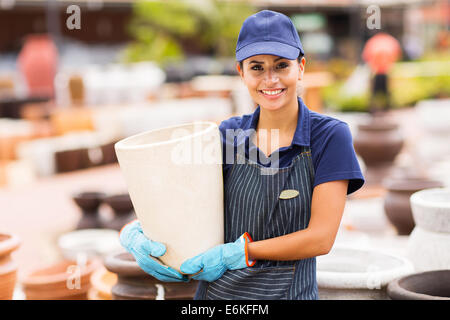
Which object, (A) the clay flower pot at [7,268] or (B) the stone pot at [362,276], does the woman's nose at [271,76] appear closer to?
(B) the stone pot at [362,276]

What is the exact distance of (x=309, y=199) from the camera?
5.24ft

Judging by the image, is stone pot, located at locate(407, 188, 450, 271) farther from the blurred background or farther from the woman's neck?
the woman's neck

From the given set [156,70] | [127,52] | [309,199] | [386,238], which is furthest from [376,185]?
[127,52]

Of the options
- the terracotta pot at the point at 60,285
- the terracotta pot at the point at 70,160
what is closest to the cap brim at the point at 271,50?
the terracotta pot at the point at 60,285

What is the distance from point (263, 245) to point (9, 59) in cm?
1692

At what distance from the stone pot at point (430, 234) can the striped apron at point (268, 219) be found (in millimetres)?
758

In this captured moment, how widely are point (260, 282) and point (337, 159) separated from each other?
0.38 meters

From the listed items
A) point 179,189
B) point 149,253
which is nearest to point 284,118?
point 179,189

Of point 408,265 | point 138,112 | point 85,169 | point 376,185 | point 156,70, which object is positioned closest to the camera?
point 408,265

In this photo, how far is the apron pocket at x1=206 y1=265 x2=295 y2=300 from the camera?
5.34 feet

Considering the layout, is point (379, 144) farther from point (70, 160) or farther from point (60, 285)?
point (70, 160)

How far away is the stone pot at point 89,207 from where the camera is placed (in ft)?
13.4

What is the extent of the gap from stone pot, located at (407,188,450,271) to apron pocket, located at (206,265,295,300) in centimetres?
84
